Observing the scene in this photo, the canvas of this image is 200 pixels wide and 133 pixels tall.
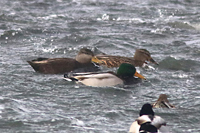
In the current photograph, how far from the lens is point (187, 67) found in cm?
1217

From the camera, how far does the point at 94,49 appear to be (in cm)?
1415

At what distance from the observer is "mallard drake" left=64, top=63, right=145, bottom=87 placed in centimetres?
1027

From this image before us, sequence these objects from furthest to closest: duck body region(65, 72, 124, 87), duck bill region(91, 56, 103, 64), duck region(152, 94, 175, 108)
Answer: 1. duck bill region(91, 56, 103, 64)
2. duck body region(65, 72, 124, 87)
3. duck region(152, 94, 175, 108)

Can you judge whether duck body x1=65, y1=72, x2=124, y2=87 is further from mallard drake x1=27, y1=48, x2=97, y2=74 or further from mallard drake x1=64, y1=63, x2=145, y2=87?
mallard drake x1=27, y1=48, x2=97, y2=74

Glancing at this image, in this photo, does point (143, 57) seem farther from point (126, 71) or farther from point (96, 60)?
point (126, 71)

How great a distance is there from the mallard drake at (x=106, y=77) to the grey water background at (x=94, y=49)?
191 mm

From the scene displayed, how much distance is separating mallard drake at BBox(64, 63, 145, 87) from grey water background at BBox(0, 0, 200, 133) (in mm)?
191

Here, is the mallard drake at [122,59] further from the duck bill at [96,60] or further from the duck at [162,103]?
the duck at [162,103]

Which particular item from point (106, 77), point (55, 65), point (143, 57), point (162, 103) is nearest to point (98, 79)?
point (106, 77)

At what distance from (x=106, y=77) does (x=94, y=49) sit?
3.88 metres

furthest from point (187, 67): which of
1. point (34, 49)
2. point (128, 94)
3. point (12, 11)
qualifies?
point (12, 11)

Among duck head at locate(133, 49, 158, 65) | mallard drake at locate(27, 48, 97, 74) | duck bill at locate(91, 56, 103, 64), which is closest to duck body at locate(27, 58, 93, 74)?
mallard drake at locate(27, 48, 97, 74)

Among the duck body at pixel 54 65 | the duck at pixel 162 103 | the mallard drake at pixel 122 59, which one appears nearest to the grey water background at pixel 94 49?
the duck at pixel 162 103

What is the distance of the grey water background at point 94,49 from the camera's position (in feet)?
26.6
